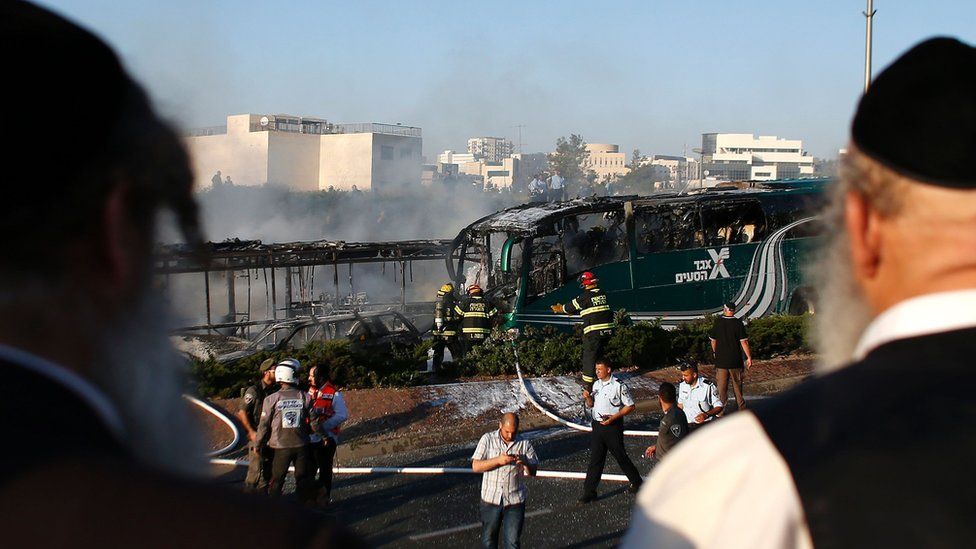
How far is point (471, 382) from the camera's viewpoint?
1630 centimetres

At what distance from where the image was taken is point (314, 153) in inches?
3334

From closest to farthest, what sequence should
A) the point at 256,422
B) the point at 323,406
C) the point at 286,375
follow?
the point at 286,375 → the point at 323,406 → the point at 256,422

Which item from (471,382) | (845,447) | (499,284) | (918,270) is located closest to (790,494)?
(845,447)

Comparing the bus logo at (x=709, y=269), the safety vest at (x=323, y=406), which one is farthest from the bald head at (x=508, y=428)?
the bus logo at (x=709, y=269)

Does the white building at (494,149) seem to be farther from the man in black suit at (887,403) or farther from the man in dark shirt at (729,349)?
the man in black suit at (887,403)

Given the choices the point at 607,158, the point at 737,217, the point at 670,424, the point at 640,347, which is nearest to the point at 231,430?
the point at 670,424

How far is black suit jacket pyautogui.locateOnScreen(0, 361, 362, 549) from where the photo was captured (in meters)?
0.97

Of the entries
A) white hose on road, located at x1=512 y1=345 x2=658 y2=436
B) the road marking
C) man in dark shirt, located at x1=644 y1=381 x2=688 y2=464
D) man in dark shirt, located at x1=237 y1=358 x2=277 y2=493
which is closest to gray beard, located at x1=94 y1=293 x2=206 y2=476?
the road marking

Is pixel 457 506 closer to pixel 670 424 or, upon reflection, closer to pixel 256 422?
pixel 256 422

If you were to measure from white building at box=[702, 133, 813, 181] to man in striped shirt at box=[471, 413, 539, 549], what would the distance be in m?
110

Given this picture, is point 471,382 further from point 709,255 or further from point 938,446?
point 938,446

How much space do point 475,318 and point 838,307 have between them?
15950 mm

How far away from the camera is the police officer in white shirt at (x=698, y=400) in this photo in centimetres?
1076

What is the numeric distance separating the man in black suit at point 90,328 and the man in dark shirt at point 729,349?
13.6m
